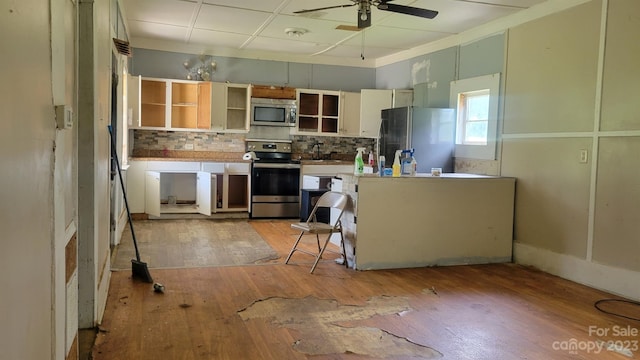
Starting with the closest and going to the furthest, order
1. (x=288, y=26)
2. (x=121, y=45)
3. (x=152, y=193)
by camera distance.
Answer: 1. (x=121, y=45)
2. (x=288, y=26)
3. (x=152, y=193)

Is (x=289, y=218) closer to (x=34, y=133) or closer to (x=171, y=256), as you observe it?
(x=171, y=256)

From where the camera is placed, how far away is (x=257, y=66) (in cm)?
771

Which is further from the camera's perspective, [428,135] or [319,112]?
[319,112]

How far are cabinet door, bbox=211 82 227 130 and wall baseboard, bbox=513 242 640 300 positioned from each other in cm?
443

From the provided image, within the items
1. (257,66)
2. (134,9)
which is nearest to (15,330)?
(134,9)

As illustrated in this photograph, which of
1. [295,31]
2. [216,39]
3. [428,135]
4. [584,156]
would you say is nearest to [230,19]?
[295,31]

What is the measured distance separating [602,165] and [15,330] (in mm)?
4308

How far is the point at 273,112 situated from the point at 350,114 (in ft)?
4.15

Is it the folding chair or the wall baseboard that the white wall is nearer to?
the folding chair

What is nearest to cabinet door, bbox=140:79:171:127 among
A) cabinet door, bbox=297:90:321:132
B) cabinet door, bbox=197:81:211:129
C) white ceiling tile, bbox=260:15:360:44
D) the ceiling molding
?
cabinet door, bbox=197:81:211:129

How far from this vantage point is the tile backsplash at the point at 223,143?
24.0 ft

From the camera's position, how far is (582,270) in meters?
4.30

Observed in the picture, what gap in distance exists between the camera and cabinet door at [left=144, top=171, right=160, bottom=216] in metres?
6.65

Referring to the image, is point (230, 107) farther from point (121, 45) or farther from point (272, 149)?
point (121, 45)
